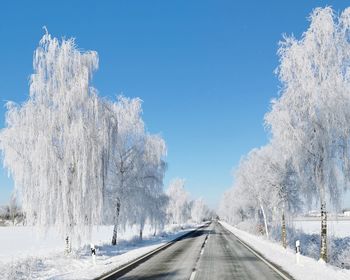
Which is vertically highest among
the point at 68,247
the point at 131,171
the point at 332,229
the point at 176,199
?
the point at 131,171

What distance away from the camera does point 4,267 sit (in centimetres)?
1542

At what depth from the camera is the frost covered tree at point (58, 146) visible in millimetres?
20688

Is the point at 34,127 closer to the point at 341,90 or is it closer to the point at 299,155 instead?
the point at 299,155

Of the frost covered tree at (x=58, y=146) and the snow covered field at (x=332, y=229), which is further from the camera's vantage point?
the snow covered field at (x=332, y=229)

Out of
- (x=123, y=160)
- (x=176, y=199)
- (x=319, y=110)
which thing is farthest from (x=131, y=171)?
(x=176, y=199)

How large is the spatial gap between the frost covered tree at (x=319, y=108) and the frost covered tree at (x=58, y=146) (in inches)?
382

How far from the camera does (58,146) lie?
71.6 feet

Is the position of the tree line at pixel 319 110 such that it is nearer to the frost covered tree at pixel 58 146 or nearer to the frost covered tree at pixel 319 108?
the frost covered tree at pixel 319 108

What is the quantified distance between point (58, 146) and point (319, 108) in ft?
42.5

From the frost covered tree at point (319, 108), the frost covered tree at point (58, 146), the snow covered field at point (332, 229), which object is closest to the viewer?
the frost covered tree at point (319, 108)

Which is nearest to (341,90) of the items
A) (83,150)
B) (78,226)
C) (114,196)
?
(83,150)

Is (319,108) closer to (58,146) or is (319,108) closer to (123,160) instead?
(58,146)

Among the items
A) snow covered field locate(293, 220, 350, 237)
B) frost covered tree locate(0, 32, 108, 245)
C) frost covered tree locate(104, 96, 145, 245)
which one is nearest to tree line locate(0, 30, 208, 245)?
frost covered tree locate(0, 32, 108, 245)

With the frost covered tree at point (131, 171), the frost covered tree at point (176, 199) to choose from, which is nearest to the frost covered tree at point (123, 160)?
the frost covered tree at point (131, 171)
